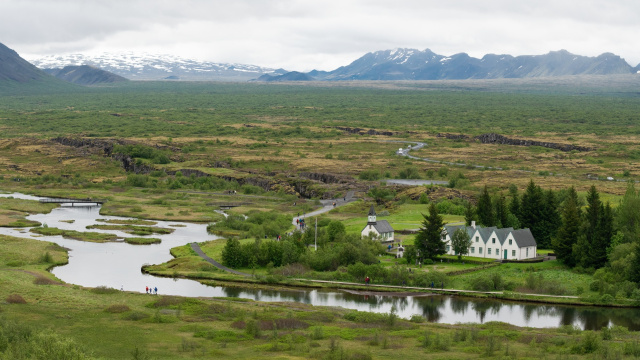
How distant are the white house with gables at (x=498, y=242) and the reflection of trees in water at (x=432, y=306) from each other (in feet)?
41.5

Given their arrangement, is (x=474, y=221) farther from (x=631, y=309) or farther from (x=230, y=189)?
(x=230, y=189)

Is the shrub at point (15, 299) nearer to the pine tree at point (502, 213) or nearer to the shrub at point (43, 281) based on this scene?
the shrub at point (43, 281)

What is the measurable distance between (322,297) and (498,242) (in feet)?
66.0

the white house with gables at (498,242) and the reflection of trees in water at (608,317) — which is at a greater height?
the white house with gables at (498,242)

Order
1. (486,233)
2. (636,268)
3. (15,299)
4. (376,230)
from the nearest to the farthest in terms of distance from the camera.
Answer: (15,299)
(636,268)
(486,233)
(376,230)

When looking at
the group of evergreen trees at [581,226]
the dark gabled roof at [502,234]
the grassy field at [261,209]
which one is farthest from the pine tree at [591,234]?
the dark gabled roof at [502,234]

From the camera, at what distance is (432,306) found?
63656mm

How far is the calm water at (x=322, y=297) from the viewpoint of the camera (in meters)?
59.7

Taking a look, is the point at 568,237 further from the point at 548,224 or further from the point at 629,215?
the point at 548,224

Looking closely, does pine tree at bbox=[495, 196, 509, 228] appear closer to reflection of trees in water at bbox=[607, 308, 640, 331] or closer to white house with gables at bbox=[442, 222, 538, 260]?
white house with gables at bbox=[442, 222, 538, 260]

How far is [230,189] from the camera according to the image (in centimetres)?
14125

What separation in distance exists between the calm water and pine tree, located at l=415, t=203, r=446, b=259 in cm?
1066

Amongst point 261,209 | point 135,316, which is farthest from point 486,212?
point 261,209

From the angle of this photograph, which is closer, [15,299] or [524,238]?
[15,299]
